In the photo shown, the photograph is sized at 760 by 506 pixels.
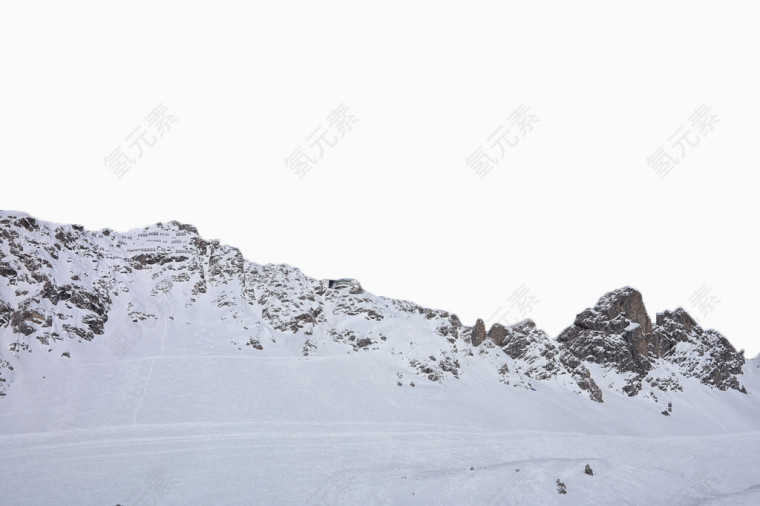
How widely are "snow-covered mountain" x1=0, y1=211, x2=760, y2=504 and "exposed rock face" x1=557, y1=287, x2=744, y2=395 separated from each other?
34 cm

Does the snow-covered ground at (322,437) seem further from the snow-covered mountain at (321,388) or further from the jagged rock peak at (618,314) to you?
the jagged rock peak at (618,314)

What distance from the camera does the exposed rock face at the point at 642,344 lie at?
80.3 meters

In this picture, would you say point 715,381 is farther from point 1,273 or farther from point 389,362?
point 1,273

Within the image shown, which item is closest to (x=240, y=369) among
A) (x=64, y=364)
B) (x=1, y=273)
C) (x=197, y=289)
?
(x=64, y=364)

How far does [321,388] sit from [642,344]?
60611mm

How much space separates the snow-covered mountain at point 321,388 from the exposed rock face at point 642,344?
13.5 inches

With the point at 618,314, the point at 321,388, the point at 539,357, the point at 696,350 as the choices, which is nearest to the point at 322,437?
the point at 321,388

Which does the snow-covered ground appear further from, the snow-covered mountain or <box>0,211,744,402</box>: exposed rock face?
<box>0,211,744,402</box>: exposed rock face

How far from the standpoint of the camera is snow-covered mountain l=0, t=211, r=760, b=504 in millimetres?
29875

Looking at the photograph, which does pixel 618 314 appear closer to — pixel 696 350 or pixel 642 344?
pixel 642 344

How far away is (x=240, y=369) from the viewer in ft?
175

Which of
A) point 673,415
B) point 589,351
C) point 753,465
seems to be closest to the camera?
point 753,465

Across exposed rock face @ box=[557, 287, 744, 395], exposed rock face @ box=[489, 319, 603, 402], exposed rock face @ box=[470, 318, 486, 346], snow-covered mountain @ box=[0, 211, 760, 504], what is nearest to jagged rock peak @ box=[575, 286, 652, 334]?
exposed rock face @ box=[557, 287, 744, 395]

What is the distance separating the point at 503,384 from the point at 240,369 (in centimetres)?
3559
